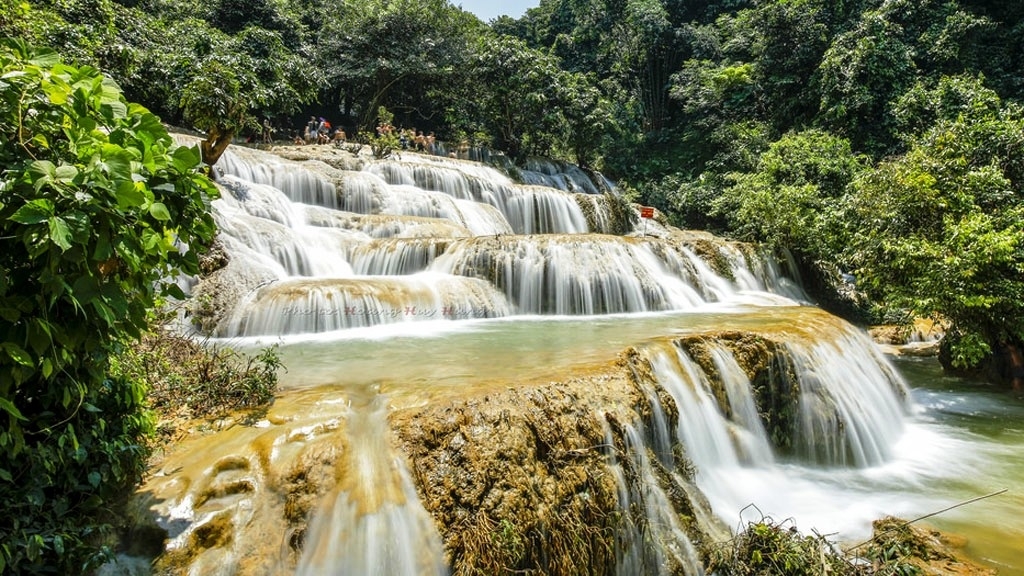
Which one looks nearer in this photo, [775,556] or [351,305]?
[775,556]

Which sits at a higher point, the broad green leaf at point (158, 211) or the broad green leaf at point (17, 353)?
the broad green leaf at point (158, 211)

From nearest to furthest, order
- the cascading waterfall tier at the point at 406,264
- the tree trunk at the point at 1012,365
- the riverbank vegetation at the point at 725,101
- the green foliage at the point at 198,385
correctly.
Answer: the green foliage at the point at 198,385, the cascading waterfall tier at the point at 406,264, the tree trunk at the point at 1012,365, the riverbank vegetation at the point at 725,101

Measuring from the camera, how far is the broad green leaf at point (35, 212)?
5.18 feet

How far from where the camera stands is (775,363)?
5.63 m

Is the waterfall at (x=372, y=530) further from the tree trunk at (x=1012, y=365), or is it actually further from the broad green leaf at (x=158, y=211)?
the tree trunk at (x=1012, y=365)

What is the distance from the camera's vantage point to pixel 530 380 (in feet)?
13.3

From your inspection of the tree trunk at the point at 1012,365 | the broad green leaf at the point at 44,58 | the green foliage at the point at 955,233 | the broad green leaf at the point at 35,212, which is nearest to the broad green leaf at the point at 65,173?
the broad green leaf at the point at 35,212

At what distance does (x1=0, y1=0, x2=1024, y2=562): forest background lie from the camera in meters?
8.16

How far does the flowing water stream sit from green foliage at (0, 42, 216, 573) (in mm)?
506

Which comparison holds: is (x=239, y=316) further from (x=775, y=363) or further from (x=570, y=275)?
(x=775, y=363)

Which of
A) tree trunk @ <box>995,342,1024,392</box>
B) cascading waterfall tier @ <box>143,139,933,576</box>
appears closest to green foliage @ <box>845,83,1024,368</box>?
tree trunk @ <box>995,342,1024,392</box>

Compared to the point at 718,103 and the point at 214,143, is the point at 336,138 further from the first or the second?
the point at 718,103

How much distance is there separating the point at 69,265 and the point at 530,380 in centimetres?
303

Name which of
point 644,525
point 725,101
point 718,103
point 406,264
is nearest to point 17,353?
point 644,525
